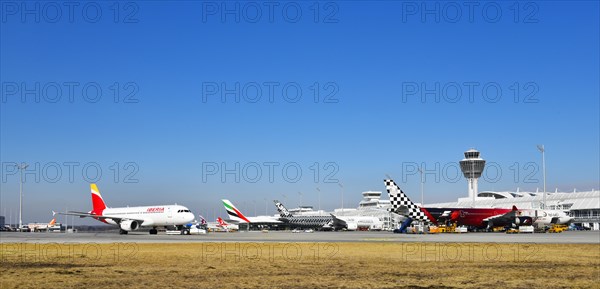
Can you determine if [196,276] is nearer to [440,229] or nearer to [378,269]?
[378,269]

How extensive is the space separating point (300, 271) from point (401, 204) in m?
66.9

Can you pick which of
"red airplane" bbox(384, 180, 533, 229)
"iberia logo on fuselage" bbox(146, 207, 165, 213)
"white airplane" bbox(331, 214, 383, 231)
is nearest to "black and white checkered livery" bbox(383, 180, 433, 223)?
"red airplane" bbox(384, 180, 533, 229)

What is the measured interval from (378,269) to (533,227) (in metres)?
68.6

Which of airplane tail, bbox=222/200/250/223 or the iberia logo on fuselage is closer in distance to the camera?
the iberia logo on fuselage

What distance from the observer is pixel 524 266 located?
78.4ft

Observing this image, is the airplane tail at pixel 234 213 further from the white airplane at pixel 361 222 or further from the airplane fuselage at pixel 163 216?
the airplane fuselage at pixel 163 216

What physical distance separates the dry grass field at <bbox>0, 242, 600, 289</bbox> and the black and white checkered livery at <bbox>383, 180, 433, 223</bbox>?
54390mm

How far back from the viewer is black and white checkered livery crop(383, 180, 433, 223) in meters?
84.4

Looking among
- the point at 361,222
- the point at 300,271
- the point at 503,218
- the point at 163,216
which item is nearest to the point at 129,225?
the point at 163,216

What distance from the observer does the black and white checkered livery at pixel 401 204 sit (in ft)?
277

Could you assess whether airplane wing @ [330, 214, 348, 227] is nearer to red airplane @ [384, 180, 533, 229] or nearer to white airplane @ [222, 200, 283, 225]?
white airplane @ [222, 200, 283, 225]

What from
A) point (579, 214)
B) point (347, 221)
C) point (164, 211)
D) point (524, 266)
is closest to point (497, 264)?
point (524, 266)

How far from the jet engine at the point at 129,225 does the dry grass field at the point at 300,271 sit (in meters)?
47.4

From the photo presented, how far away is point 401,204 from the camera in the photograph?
8650 centimetres
